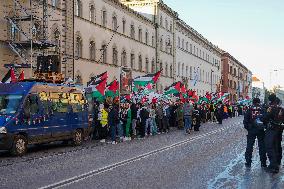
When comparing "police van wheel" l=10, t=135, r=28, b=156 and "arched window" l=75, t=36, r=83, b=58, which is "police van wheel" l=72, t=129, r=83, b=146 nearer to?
"police van wheel" l=10, t=135, r=28, b=156

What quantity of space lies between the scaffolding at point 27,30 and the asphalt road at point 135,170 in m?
12.3

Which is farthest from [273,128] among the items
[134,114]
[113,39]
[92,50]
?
[113,39]

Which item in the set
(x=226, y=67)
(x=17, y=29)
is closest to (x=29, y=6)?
(x=17, y=29)

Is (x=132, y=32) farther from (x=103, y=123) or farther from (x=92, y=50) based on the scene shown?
(x=103, y=123)

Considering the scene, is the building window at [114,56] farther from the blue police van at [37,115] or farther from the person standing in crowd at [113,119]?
the blue police van at [37,115]

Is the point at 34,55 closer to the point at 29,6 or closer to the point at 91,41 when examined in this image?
the point at 29,6

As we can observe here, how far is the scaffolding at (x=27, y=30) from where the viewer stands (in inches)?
1131

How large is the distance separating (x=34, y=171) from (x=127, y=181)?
9.30ft

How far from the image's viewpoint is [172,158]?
49.8 feet

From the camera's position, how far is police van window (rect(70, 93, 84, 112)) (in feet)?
66.3

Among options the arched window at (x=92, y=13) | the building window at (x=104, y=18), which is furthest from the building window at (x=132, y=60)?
the arched window at (x=92, y=13)

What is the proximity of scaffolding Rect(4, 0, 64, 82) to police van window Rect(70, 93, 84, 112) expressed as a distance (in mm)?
7611

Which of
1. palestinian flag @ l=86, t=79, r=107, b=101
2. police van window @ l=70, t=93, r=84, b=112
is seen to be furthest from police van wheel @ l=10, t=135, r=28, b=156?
palestinian flag @ l=86, t=79, r=107, b=101

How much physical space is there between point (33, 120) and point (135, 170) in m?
6.20
